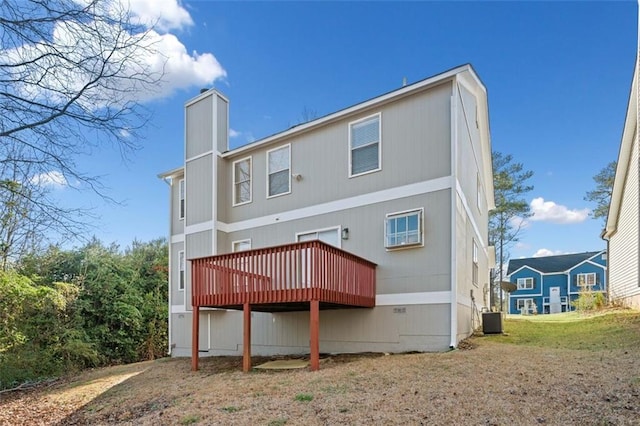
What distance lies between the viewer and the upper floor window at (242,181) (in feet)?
42.4

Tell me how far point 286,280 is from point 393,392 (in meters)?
3.35

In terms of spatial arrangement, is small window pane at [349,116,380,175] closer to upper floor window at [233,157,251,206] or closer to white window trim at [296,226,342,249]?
white window trim at [296,226,342,249]

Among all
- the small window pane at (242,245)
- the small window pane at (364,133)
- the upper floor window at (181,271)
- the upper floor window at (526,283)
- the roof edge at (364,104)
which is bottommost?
the upper floor window at (526,283)

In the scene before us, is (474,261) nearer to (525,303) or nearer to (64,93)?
(64,93)

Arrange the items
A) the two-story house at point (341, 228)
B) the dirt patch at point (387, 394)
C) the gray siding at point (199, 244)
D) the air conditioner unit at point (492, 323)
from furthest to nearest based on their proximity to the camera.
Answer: the gray siding at point (199, 244) → the air conditioner unit at point (492, 323) → the two-story house at point (341, 228) → the dirt patch at point (387, 394)

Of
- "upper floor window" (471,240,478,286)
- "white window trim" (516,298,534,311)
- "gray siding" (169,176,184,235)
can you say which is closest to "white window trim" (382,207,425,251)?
"upper floor window" (471,240,478,286)

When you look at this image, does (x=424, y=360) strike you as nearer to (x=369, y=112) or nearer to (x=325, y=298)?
(x=325, y=298)

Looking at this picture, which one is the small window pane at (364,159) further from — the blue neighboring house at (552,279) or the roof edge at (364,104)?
the blue neighboring house at (552,279)

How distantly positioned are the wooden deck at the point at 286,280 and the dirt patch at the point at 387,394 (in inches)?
46.4

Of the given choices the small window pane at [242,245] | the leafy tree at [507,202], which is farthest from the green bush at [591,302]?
the small window pane at [242,245]

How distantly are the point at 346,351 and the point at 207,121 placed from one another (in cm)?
783

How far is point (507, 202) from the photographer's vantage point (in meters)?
28.1

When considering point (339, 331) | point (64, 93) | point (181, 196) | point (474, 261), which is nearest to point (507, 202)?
point (474, 261)

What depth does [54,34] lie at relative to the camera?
4.98 m
